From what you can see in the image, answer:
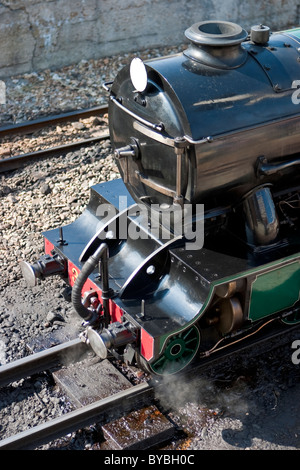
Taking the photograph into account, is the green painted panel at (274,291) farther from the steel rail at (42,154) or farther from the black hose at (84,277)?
the steel rail at (42,154)

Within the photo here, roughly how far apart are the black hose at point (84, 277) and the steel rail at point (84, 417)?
0.67 meters

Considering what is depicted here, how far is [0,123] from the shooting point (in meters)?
8.86

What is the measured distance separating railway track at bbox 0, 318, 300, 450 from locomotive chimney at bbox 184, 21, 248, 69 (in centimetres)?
221

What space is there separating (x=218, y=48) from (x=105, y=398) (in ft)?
8.73

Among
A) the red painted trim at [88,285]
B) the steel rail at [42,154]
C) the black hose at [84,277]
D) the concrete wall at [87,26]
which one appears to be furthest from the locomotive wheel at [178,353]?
the concrete wall at [87,26]

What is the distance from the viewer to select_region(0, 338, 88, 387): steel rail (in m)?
5.07

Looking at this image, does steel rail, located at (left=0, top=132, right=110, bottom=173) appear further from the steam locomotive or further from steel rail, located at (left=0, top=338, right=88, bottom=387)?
steel rail, located at (left=0, top=338, right=88, bottom=387)

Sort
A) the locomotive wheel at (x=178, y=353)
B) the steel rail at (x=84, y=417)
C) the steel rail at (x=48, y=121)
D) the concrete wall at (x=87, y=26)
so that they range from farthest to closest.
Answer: the concrete wall at (x=87, y=26), the steel rail at (x=48, y=121), the locomotive wheel at (x=178, y=353), the steel rail at (x=84, y=417)

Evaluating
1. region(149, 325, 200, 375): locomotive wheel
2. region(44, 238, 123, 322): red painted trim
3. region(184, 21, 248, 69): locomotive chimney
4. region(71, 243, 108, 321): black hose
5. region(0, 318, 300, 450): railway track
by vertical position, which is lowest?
region(0, 318, 300, 450): railway track

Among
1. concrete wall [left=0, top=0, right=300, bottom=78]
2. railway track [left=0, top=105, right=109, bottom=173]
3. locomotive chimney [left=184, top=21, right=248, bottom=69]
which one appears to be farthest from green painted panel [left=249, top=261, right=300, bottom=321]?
concrete wall [left=0, top=0, right=300, bottom=78]

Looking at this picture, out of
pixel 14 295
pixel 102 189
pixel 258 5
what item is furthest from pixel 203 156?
pixel 258 5

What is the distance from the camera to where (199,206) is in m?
4.91

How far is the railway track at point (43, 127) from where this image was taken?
25.6ft

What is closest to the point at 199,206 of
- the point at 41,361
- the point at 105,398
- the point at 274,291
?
the point at 274,291
